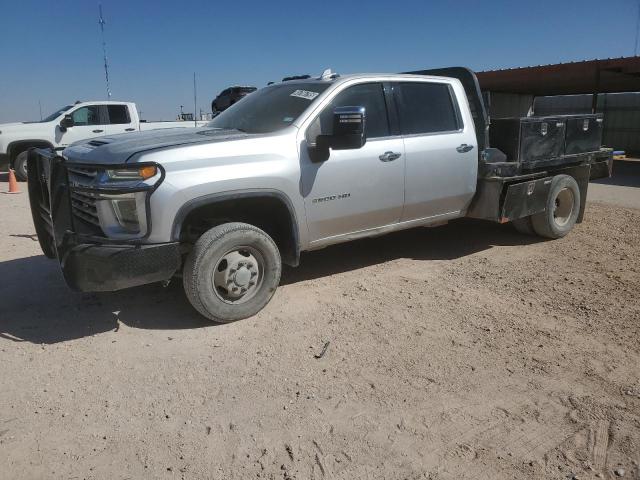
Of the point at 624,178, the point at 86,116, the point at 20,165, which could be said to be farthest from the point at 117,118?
the point at 624,178

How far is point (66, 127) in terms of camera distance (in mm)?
13242

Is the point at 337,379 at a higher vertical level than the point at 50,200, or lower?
lower

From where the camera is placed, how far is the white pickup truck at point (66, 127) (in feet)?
42.7

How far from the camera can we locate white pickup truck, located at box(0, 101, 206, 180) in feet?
42.7

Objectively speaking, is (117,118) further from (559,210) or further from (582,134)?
(582,134)

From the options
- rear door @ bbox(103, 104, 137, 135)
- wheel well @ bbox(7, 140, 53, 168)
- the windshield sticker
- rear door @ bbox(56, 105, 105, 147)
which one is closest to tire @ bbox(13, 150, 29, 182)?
wheel well @ bbox(7, 140, 53, 168)

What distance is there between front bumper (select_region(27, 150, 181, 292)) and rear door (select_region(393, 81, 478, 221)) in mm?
2449

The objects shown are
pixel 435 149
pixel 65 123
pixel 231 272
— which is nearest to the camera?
pixel 231 272

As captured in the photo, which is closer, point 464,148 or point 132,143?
point 132,143

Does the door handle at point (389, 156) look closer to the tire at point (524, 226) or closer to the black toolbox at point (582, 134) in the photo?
the tire at point (524, 226)

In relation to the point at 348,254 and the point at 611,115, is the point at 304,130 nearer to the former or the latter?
the point at 348,254

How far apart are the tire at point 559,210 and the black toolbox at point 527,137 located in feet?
1.37

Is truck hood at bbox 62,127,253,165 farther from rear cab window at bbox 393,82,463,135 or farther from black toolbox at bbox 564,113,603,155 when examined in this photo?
black toolbox at bbox 564,113,603,155

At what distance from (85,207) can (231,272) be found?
1138 mm
